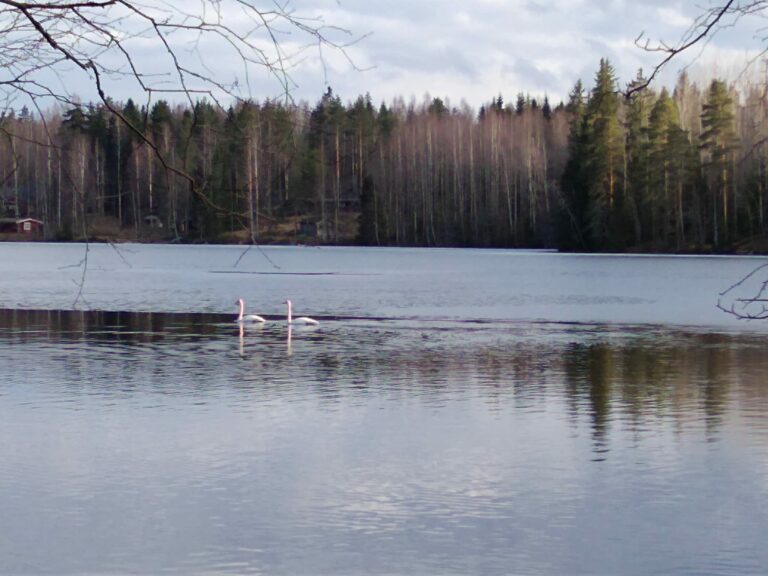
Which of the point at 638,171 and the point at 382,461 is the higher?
the point at 638,171

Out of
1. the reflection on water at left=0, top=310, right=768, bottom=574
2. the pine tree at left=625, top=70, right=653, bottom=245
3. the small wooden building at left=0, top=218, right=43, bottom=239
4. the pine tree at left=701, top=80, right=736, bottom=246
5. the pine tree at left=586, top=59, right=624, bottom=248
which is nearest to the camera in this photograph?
the reflection on water at left=0, top=310, right=768, bottom=574

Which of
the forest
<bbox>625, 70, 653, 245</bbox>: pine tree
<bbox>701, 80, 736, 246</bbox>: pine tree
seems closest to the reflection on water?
the forest

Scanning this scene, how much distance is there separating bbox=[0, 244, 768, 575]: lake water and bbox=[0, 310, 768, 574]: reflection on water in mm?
31

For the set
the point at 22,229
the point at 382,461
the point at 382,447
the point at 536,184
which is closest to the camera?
→ the point at 382,461

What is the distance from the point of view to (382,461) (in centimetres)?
1052

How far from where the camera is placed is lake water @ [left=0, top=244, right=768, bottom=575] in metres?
7.75

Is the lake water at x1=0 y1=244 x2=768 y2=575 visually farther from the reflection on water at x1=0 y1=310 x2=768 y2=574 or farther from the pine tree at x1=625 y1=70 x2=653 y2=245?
the pine tree at x1=625 y1=70 x2=653 y2=245

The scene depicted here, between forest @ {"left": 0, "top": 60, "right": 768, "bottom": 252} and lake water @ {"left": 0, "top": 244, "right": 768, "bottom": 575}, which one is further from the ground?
forest @ {"left": 0, "top": 60, "right": 768, "bottom": 252}

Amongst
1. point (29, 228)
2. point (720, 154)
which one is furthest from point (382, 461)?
point (29, 228)

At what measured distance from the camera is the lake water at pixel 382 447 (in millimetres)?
7746

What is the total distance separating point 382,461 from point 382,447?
25.6 inches

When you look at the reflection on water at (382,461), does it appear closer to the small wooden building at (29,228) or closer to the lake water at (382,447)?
the lake water at (382,447)

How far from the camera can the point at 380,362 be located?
1795 cm

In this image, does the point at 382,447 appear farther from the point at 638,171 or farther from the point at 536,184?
Result: the point at 536,184
